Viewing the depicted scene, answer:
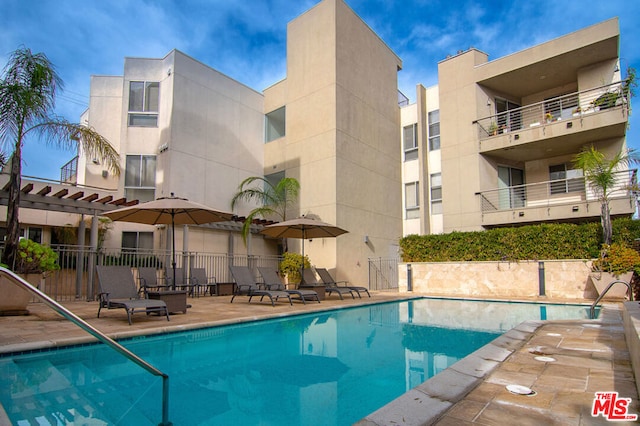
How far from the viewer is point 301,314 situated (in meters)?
9.40

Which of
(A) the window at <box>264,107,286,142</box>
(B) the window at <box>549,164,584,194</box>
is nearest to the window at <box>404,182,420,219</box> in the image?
(B) the window at <box>549,164,584,194</box>

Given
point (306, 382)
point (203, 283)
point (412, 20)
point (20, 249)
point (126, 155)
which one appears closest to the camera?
point (306, 382)

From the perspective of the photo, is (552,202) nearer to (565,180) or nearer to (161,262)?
(565,180)

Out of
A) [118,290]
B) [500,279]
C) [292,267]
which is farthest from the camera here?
[292,267]

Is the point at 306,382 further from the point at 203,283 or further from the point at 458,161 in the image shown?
the point at 458,161

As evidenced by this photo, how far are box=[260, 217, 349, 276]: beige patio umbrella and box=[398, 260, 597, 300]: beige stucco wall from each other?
4.61 m

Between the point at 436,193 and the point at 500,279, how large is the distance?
678 centimetres

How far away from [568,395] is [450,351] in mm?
2640

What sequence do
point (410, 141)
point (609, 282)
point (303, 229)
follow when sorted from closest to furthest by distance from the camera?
point (609, 282), point (303, 229), point (410, 141)

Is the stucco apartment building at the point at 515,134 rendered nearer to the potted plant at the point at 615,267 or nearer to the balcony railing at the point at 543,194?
the balcony railing at the point at 543,194

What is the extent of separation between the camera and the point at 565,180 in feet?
54.4

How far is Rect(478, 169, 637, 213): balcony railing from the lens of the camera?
15570 mm

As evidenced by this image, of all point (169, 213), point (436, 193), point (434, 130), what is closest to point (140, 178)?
point (169, 213)

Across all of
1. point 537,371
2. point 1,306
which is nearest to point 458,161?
point 537,371
